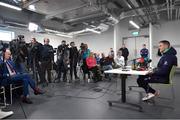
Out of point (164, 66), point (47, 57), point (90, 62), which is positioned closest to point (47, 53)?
point (47, 57)

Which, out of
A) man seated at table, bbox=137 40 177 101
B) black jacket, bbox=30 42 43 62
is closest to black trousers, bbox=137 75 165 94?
man seated at table, bbox=137 40 177 101

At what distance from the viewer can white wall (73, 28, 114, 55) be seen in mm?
12461

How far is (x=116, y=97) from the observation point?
13.3 ft

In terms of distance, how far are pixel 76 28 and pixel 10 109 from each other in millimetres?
8261

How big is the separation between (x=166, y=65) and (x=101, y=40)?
9666 mm

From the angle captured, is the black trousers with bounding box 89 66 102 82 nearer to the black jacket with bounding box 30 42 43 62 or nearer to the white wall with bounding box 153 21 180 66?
the black jacket with bounding box 30 42 43 62

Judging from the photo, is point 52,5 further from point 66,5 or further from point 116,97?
point 116,97

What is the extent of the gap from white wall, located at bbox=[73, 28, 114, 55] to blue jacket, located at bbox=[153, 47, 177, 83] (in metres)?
9.05

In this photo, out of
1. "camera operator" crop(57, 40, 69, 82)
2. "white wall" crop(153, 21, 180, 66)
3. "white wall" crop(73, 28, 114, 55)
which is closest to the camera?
"camera operator" crop(57, 40, 69, 82)

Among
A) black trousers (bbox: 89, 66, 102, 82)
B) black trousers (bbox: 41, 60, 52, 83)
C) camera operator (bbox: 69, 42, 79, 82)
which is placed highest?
camera operator (bbox: 69, 42, 79, 82)

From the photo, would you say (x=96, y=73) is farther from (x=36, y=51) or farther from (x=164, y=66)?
(x=164, y=66)

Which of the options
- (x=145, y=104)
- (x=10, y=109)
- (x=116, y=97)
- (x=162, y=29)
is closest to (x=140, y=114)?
(x=145, y=104)

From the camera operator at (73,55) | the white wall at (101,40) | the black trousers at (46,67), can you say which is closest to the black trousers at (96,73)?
the camera operator at (73,55)

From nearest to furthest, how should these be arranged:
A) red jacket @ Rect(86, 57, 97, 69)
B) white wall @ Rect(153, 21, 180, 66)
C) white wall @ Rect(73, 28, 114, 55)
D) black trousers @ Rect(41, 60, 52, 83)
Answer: black trousers @ Rect(41, 60, 52, 83)
red jacket @ Rect(86, 57, 97, 69)
white wall @ Rect(153, 21, 180, 66)
white wall @ Rect(73, 28, 114, 55)
